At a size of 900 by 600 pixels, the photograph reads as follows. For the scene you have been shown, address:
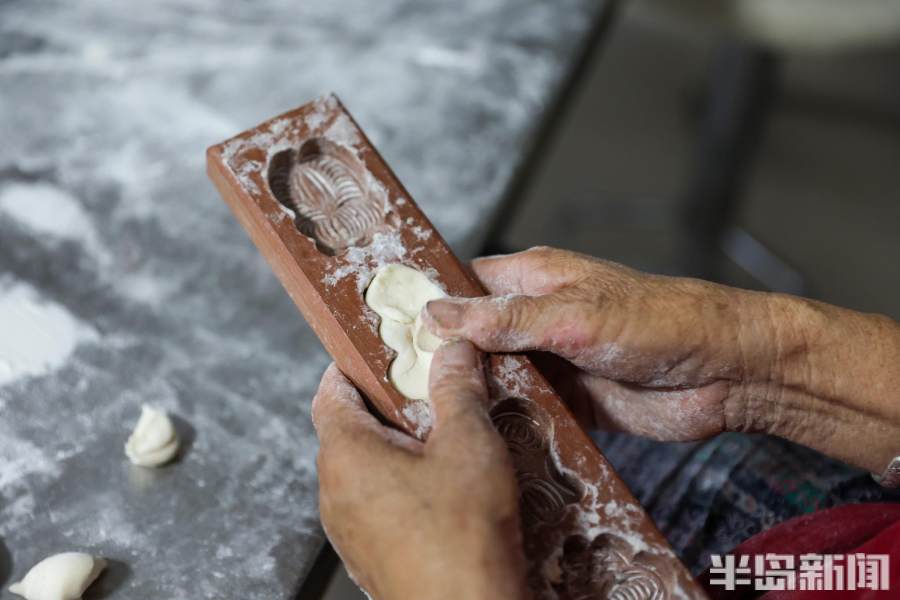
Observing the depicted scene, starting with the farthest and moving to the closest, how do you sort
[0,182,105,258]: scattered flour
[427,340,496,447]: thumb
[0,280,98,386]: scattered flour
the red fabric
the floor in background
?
the floor in background < [0,182,105,258]: scattered flour < [0,280,98,386]: scattered flour < the red fabric < [427,340,496,447]: thumb

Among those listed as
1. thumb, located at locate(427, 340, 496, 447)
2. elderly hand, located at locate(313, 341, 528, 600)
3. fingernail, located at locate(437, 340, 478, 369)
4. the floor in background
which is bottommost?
the floor in background

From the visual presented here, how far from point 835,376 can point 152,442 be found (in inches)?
43.6

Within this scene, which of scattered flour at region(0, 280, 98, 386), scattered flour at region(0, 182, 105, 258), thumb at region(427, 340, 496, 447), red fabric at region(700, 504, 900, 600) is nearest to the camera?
thumb at region(427, 340, 496, 447)

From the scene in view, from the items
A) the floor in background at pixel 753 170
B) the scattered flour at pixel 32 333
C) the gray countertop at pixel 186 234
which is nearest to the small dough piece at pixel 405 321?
the gray countertop at pixel 186 234

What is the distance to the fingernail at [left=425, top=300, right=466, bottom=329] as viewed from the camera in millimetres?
1281

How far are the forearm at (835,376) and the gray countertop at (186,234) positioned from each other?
2.34ft

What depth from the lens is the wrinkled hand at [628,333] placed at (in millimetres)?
1289

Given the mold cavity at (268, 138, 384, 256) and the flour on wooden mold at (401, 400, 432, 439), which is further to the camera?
the mold cavity at (268, 138, 384, 256)

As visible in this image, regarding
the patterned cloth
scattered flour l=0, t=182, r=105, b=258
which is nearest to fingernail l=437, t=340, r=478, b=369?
the patterned cloth

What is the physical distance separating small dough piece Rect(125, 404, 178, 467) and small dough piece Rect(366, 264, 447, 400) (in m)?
0.47

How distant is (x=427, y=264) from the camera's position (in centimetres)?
140

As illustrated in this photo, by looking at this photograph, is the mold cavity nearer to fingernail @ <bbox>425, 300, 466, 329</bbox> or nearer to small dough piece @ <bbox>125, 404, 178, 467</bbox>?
fingernail @ <bbox>425, 300, 466, 329</bbox>

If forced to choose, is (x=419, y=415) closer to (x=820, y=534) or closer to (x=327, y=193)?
(x=327, y=193)

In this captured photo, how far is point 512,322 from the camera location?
4.20 feet
